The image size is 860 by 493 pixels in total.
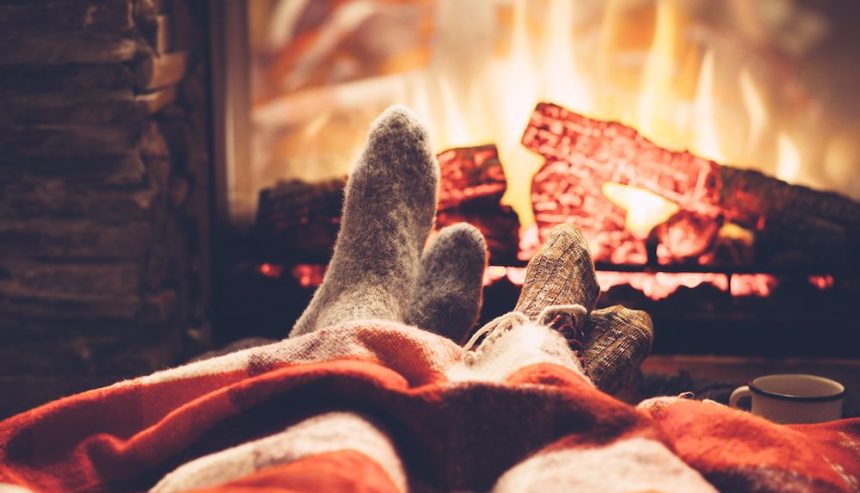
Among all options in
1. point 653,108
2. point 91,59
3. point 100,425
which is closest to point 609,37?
point 653,108

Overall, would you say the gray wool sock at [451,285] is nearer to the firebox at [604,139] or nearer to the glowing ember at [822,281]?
the firebox at [604,139]

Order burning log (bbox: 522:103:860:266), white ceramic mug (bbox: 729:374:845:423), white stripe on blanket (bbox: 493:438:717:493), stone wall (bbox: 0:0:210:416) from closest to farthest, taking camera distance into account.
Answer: white stripe on blanket (bbox: 493:438:717:493) < white ceramic mug (bbox: 729:374:845:423) < stone wall (bbox: 0:0:210:416) < burning log (bbox: 522:103:860:266)

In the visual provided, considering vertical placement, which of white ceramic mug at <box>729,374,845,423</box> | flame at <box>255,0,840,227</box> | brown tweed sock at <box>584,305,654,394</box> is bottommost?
white ceramic mug at <box>729,374,845,423</box>

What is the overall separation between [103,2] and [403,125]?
553 mm

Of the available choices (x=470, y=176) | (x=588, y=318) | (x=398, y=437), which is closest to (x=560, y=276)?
(x=588, y=318)

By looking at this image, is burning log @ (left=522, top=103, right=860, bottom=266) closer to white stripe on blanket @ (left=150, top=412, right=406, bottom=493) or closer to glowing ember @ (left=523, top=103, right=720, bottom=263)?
glowing ember @ (left=523, top=103, right=720, bottom=263)

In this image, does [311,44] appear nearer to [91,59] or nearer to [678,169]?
[91,59]

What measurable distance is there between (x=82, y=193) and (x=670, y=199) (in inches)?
37.9

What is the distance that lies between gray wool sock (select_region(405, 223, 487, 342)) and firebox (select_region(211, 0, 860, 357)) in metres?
0.47

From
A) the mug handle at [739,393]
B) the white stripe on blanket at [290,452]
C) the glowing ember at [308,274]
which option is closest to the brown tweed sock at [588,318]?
the mug handle at [739,393]

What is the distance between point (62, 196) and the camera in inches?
52.9

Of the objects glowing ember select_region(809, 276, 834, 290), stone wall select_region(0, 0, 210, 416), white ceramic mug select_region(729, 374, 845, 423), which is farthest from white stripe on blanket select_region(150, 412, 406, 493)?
glowing ember select_region(809, 276, 834, 290)

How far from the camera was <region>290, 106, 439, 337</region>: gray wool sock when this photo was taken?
98 cm

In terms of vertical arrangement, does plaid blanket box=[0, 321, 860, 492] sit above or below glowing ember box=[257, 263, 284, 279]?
above
